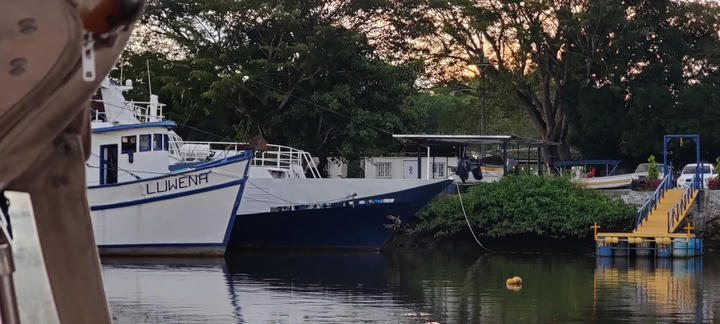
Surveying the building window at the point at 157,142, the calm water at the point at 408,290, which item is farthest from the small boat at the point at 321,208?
the calm water at the point at 408,290

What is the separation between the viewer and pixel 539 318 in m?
18.7

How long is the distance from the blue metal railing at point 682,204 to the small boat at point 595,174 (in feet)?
14.5

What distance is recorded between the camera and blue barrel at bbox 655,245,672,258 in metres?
35.0

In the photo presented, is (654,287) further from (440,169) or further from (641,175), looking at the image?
(440,169)

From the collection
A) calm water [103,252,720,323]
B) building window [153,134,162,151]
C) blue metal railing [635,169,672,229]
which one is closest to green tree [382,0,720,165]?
blue metal railing [635,169,672,229]

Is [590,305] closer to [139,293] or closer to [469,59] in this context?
[139,293]

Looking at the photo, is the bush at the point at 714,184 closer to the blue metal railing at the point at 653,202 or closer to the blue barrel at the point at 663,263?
the blue metal railing at the point at 653,202

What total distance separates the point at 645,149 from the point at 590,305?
34.2 meters

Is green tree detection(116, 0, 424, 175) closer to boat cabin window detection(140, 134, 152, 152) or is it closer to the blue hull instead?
the blue hull

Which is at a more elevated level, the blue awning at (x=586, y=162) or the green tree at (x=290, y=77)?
the green tree at (x=290, y=77)

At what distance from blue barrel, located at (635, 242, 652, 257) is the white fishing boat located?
11.7 meters

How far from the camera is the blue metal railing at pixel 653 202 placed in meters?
37.8

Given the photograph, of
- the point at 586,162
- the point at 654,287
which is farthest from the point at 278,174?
the point at 654,287

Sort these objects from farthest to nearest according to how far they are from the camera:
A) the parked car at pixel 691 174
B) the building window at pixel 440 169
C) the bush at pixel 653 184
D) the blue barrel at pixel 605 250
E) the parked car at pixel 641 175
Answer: the building window at pixel 440 169 < the parked car at pixel 641 175 < the parked car at pixel 691 174 < the bush at pixel 653 184 < the blue barrel at pixel 605 250
